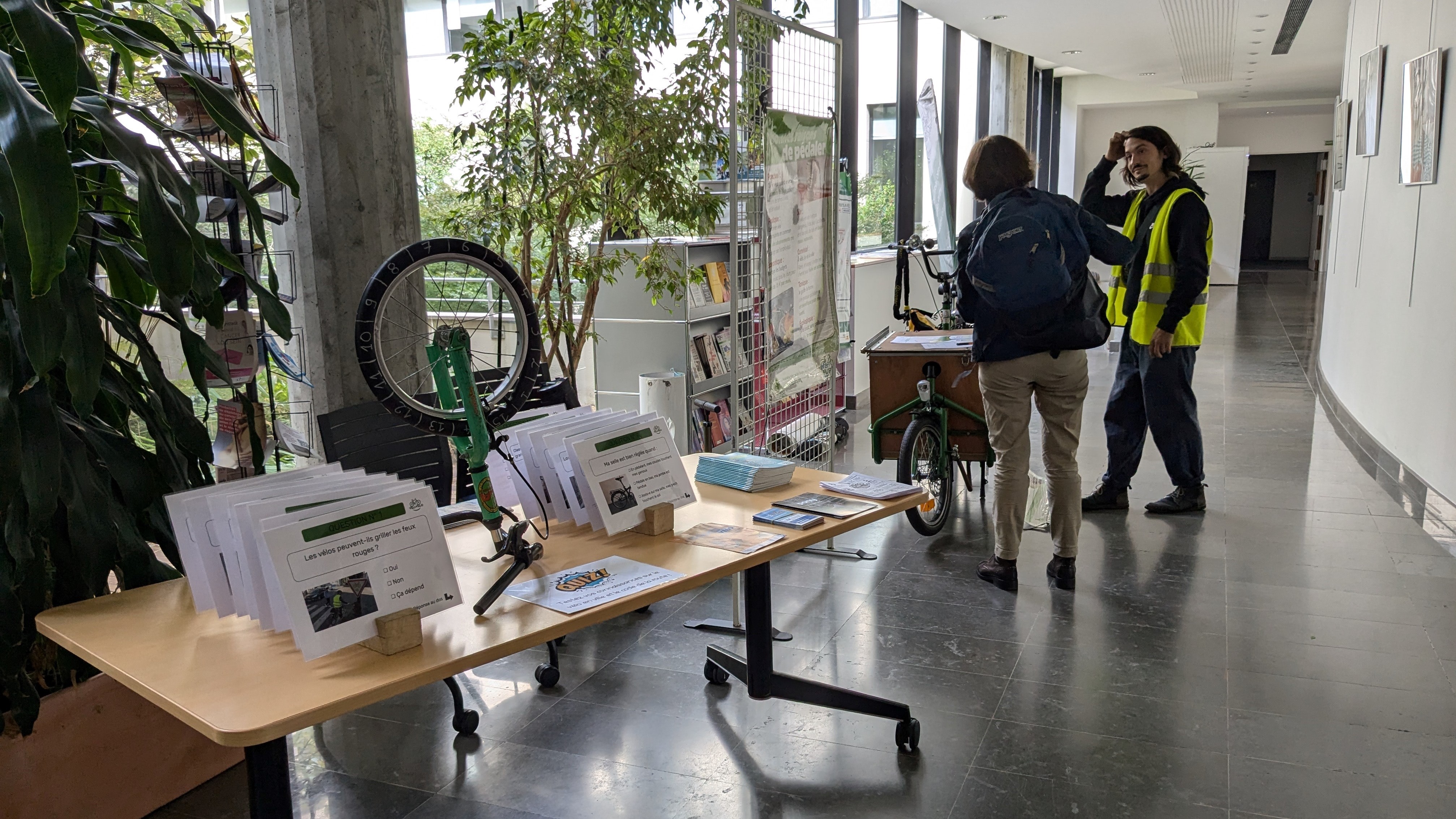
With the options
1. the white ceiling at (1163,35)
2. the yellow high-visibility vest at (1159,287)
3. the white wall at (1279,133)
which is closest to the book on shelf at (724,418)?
the yellow high-visibility vest at (1159,287)

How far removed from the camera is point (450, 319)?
2057mm

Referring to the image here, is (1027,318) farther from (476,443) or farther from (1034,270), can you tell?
(476,443)

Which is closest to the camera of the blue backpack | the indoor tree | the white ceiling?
the blue backpack

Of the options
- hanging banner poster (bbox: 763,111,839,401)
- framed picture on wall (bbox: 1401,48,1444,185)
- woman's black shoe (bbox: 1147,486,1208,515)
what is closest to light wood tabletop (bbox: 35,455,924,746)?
hanging banner poster (bbox: 763,111,839,401)

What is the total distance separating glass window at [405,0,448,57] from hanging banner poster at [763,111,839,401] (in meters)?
1.95

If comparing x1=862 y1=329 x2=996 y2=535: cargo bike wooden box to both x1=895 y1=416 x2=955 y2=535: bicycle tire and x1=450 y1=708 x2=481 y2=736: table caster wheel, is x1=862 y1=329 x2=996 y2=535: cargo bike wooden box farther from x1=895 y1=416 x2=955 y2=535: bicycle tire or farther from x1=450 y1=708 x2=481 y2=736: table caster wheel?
x1=450 y1=708 x2=481 y2=736: table caster wheel

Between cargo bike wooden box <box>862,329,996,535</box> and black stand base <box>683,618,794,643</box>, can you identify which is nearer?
black stand base <box>683,618,794,643</box>

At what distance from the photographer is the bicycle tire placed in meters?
4.39

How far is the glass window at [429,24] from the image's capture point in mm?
4848

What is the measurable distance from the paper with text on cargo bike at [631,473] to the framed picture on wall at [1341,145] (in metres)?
8.29

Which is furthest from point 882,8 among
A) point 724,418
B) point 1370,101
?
point 724,418

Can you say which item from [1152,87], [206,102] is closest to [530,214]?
[206,102]

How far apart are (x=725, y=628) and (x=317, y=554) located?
211 cm

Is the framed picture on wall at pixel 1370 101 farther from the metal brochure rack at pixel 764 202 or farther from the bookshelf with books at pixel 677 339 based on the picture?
the bookshelf with books at pixel 677 339
